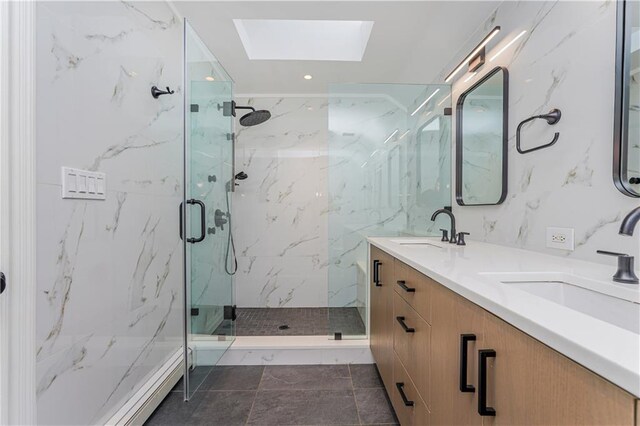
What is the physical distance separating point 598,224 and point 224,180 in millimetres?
2074

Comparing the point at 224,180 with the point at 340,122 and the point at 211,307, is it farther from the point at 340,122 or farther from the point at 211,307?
the point at 340,122

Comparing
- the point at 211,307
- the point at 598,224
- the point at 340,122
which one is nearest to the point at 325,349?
the point at 211,307

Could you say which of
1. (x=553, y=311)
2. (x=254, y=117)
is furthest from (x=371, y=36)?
(x=553, y=311)

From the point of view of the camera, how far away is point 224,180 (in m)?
2.12

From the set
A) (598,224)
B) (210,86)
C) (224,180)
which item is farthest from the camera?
(224,180)

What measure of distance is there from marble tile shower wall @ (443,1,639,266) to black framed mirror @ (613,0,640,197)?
0.04 metres

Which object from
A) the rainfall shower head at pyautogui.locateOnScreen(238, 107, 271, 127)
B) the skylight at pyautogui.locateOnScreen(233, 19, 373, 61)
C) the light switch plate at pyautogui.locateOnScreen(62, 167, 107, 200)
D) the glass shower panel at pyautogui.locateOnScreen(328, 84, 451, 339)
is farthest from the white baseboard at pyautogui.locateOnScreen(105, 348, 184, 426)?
the skylight at pyautogui.locateOnScreen(233, 19, 373, 61)

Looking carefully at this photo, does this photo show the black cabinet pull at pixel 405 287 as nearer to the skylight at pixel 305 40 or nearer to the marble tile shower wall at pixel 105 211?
the marble tile shower wall at pixel 105 211

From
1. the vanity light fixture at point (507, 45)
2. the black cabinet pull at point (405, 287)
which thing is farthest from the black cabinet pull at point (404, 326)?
the vanity light fixture at point (507, 45)

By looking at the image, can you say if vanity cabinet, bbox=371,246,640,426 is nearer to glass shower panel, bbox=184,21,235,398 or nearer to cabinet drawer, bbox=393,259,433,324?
cabinet drawer, bbox=393,259,433,324

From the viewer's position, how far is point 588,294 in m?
0.93

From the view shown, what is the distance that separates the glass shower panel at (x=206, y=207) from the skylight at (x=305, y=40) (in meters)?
0.60

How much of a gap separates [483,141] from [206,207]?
1869 millimetres

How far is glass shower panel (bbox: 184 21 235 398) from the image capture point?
5.25 feet
